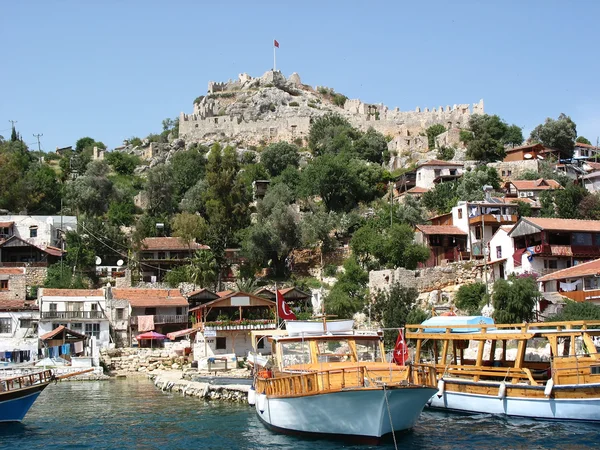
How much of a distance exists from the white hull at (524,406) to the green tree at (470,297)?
16.9 m

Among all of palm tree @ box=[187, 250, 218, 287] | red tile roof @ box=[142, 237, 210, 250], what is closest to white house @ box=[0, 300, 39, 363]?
palm tree @ box=[187, 250, 218, 287]

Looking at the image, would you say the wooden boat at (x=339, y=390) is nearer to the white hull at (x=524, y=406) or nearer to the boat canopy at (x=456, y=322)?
the white hull at (x=524, y=406)

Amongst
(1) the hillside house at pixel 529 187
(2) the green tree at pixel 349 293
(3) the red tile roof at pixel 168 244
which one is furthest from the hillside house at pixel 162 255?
(1) the hillside house at pixel 529 187

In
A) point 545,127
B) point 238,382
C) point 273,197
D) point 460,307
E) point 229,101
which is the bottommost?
point 238,382

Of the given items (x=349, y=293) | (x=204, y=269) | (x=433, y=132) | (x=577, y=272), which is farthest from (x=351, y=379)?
(x=433, y=132)

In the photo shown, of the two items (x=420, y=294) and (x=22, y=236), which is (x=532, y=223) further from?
(x=22, y=236)

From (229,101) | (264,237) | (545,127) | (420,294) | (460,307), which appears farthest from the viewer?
(229,101)

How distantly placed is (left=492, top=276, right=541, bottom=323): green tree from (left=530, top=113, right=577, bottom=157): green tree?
1621 inches

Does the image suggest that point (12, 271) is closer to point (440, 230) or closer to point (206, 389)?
point (206, 389)

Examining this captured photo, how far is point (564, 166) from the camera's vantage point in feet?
227

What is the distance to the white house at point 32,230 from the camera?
Answer: 62281 mm

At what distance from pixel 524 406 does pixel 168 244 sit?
42.2 meters

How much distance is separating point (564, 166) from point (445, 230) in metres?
22.6

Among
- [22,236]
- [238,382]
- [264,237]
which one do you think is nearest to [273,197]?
[264,237]
